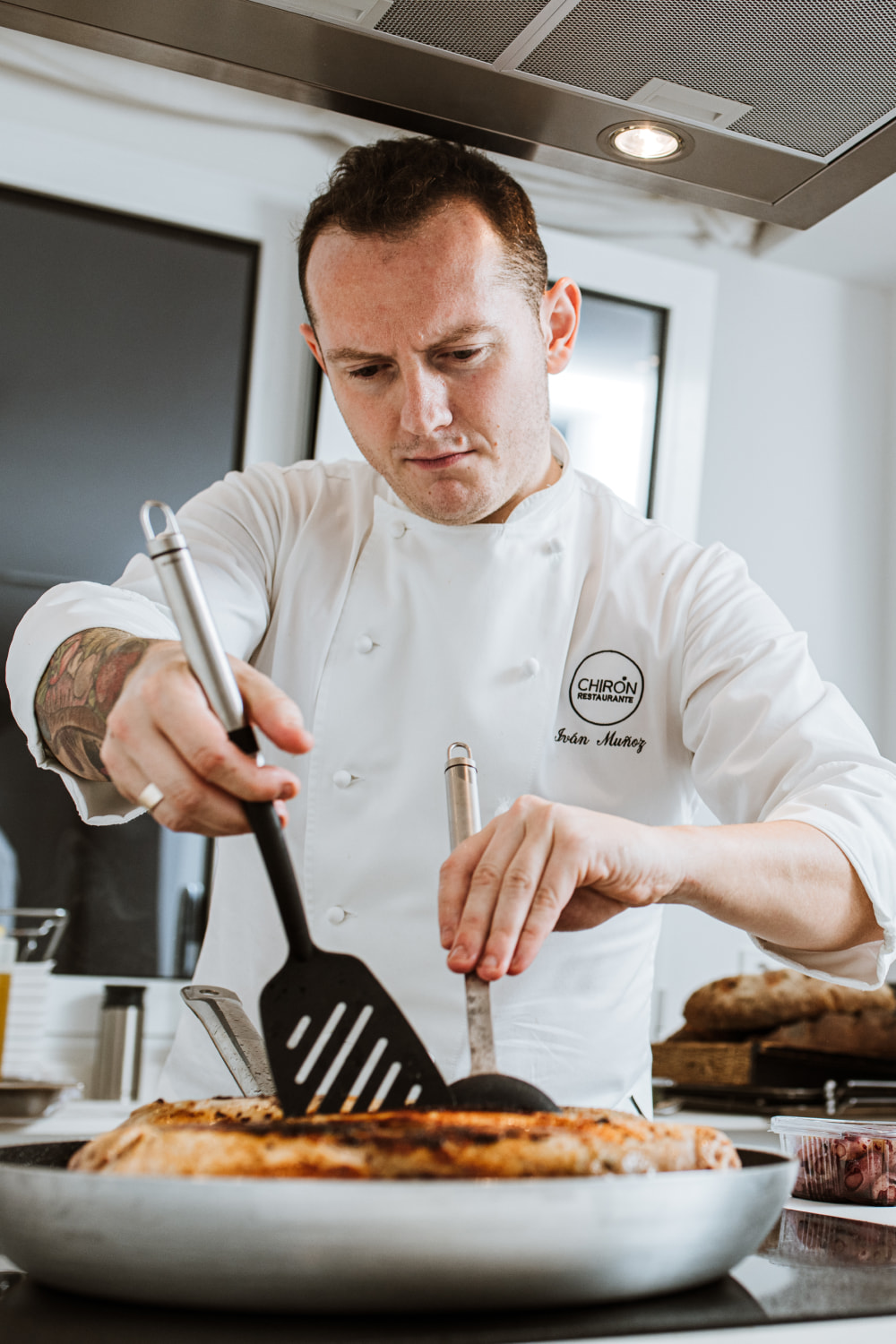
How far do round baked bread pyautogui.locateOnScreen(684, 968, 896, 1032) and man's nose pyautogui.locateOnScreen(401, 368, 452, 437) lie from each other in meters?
1.41

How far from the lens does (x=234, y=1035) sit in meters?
0.79

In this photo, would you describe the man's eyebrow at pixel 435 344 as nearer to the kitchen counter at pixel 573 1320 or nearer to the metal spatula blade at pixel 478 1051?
the metal spatula blade at pixel 478 1051

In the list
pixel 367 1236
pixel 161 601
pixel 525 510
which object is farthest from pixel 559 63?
pixel 367 1236

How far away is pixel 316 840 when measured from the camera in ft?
4.22

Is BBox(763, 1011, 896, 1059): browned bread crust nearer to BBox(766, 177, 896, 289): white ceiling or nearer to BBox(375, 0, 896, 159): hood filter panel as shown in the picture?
BBox(375, 0, 896, 159): hood filter panel

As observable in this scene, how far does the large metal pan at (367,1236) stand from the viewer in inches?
18.2

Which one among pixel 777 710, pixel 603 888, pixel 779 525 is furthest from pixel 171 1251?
pixel 779 525

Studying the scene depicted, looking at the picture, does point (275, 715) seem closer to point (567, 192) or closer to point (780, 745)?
point (780, 745)

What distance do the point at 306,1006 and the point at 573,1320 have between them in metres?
0.24

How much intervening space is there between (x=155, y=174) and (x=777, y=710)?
1683 mm

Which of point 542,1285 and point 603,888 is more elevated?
point 603,888

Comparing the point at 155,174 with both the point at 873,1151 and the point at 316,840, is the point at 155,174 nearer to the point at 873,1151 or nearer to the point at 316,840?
the point at 316,840

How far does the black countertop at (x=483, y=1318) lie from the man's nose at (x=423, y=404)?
0.76 meters

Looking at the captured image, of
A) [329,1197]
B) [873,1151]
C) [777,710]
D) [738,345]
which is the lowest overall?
[873,1151]
